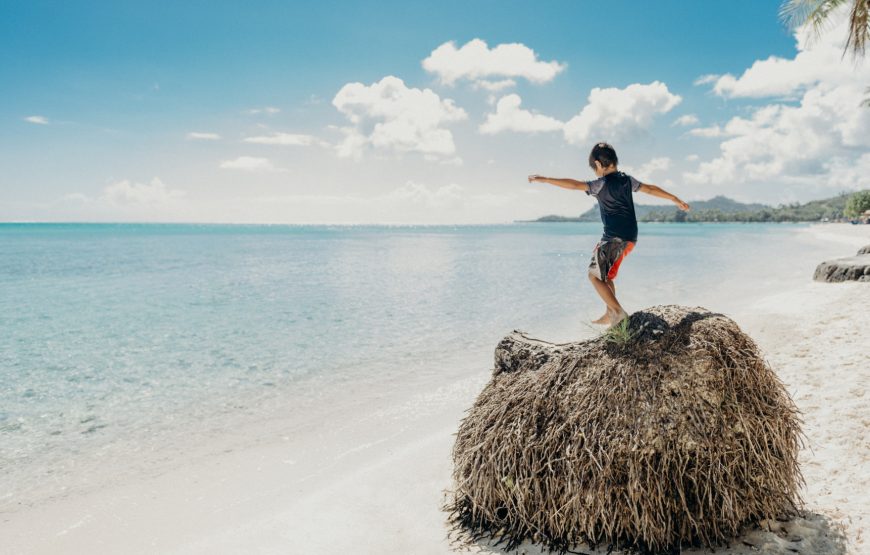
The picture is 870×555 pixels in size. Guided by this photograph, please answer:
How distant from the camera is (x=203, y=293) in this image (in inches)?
1133

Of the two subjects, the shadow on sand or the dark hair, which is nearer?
the shadow on sand

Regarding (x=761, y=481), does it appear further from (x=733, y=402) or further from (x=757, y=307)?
(x=757, y=307)

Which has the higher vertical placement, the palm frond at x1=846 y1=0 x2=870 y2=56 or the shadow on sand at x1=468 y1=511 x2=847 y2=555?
the palm frond at x1=846 y1=0 x2=870 y2=56

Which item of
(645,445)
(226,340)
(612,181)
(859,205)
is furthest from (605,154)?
(859,205)

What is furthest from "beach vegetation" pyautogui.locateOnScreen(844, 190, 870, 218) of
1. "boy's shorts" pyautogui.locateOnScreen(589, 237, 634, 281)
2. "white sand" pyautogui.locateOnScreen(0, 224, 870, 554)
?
"boy's shorts" pyautogui.locateOnScreen(589, 237, 634, 281)

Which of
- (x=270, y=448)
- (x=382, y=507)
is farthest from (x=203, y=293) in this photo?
(x=382, y=507)

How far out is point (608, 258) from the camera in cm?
527

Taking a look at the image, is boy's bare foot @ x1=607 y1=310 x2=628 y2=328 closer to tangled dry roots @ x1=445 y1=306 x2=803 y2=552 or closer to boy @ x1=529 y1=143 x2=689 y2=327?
boy @ x1=529 y1=143 x2=689 y2=327

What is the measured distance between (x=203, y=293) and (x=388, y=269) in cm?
1844

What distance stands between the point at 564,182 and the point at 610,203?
504mm

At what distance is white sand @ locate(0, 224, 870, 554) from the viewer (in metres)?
4.97

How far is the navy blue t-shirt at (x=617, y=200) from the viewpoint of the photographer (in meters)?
5.20

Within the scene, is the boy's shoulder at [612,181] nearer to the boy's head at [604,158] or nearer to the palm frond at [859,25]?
the boy's head at [604,158]

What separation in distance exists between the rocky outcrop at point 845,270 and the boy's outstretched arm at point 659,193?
1899 cm
